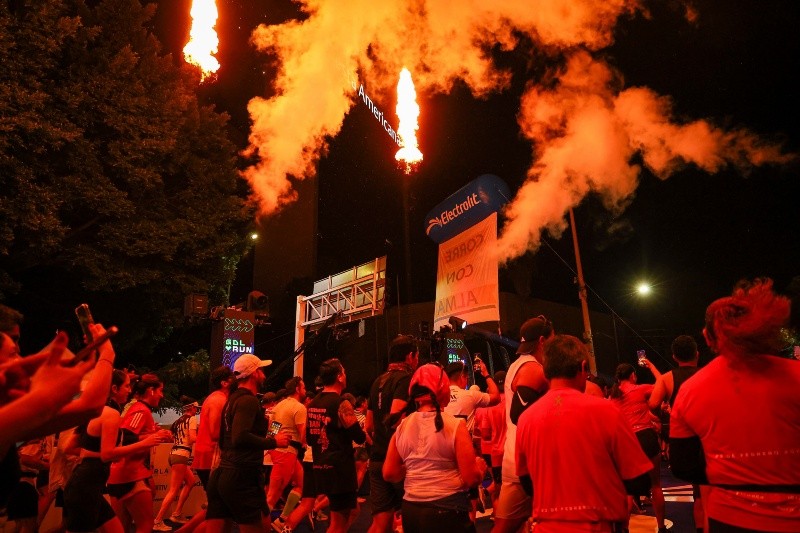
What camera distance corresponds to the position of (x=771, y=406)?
8.82 ft

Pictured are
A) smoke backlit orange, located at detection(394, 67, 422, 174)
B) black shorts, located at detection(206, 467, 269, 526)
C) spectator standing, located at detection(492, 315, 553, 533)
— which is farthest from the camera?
smoke backlit orange, located at detection(394, 67, 422, 174)

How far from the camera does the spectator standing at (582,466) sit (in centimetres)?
293

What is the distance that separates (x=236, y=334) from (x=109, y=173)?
5921mm

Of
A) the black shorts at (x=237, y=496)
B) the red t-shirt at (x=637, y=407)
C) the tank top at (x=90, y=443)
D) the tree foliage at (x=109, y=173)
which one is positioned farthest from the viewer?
the tree foliage at (x=109, y=173)

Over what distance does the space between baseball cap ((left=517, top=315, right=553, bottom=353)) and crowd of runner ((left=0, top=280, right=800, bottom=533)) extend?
16 millimetres

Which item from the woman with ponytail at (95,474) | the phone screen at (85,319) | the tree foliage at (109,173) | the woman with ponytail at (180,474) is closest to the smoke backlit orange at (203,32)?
the tree foliage at (109,173)

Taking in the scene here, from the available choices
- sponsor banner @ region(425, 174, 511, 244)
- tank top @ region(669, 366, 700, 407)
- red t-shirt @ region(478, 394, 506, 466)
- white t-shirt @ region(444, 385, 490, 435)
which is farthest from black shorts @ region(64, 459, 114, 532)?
sponsor banner @ region(425, 174, 511, 244)

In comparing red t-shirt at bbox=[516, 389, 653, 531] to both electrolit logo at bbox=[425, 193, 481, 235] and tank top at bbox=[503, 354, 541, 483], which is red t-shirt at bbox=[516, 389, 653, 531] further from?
electrolit logo at bbox=[425, 193, 481, 235]

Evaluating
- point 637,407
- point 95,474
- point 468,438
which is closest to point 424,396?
point 468,438

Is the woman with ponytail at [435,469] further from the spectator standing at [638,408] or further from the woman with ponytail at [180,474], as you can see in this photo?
the woman with ponytail at [180,474]

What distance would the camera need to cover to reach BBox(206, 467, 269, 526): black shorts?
18.1 feet

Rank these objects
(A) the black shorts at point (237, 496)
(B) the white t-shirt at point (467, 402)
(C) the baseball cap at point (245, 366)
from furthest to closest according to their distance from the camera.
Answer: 1. (B) the white t-shirt at point (467, 402)
2. (C) the baseball cap at point (245, 366)
3. (A) the black shorts at point (237, 496)

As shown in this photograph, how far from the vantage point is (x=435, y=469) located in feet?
13.4

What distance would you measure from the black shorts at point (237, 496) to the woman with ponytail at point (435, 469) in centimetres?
198
